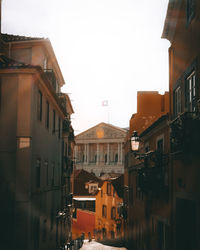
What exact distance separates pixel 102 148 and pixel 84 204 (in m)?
47.9

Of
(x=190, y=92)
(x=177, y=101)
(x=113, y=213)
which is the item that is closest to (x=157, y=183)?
(x=177, y=101)

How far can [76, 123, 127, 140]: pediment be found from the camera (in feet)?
347

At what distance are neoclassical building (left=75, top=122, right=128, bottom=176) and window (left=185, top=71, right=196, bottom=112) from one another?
9293 cm

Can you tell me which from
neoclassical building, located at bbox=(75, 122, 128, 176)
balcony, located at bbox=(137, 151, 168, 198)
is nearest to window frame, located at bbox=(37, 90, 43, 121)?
balcony, located at bbox=(137, 151, 168, 198)

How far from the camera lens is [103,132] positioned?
351ft

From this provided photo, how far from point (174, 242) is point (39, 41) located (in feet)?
38.3

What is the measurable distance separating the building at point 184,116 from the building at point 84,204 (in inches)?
1361

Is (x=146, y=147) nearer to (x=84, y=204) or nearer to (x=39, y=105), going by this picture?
(x=39, y=105)

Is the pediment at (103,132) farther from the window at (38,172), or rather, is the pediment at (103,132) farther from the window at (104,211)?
the window at (38,172)

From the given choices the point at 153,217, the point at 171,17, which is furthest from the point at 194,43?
the point at 153,217

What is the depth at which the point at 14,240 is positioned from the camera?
15000 mm

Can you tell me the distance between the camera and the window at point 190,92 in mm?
11274

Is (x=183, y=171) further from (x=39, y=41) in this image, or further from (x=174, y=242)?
(x=39, y=41)

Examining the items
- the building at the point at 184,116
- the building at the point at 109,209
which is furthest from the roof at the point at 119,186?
the building at the point at 184,116
